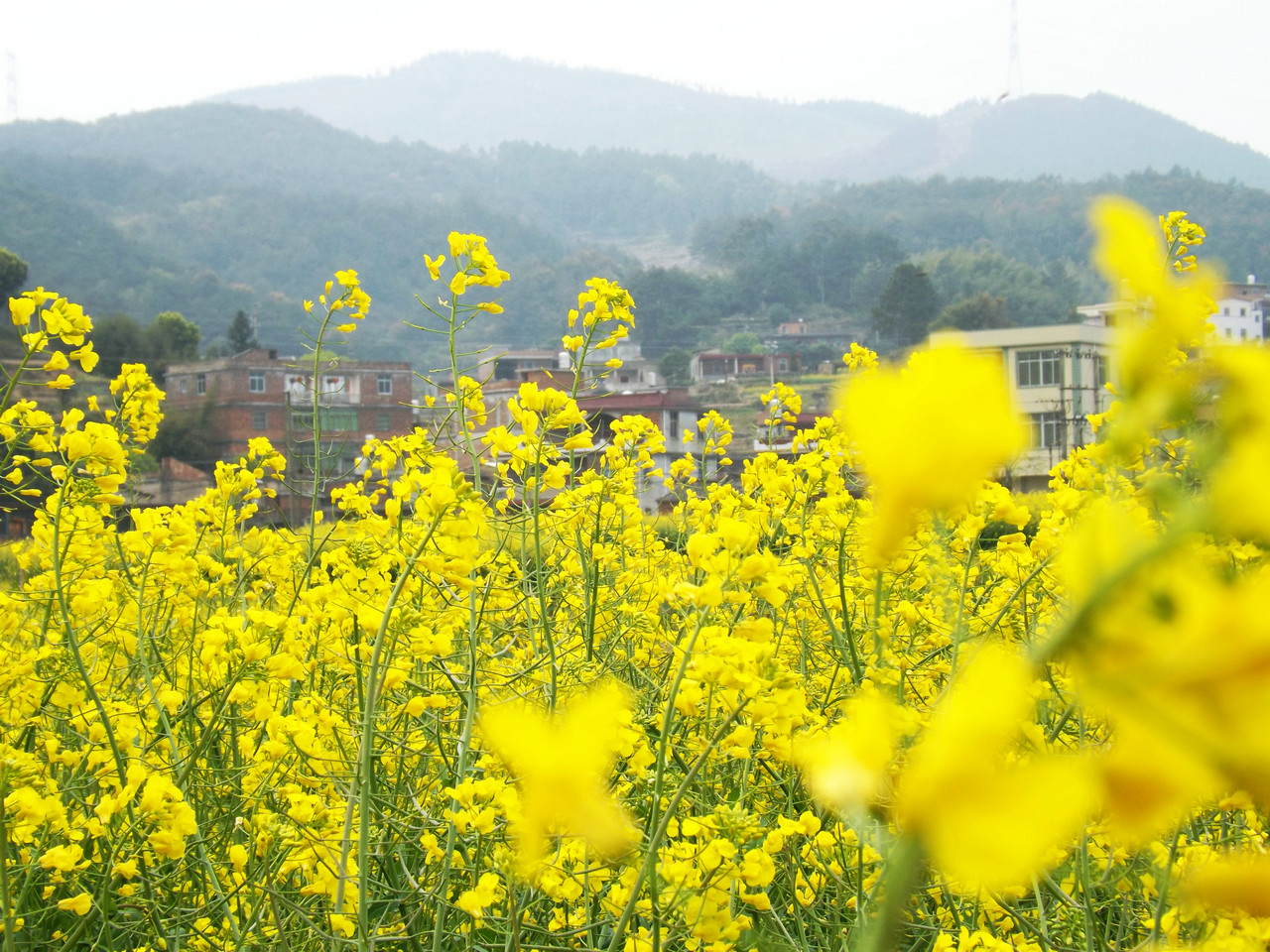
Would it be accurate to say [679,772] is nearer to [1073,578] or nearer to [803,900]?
[803,900]

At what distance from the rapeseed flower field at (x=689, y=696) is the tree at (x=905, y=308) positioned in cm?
5312

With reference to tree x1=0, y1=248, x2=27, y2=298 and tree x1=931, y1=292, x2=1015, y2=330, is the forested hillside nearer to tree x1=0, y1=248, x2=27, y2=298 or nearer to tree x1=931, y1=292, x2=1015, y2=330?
tree x1=931, y1=292, x2=1015, y2=330

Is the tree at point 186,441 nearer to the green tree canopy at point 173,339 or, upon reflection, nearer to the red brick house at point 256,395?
the red brick house at point 256,395

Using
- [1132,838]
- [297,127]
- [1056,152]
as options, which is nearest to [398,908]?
[1132,838]

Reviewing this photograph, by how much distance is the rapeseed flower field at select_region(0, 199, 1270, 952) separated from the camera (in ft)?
0.92

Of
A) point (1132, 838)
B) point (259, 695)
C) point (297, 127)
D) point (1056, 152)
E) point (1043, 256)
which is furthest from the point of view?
point (1056, 152)

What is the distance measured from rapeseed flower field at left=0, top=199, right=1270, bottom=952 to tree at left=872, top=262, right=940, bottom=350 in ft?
174

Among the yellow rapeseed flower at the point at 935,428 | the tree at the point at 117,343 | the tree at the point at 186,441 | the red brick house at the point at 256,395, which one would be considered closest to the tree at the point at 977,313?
the red brick house at the point at 256,395

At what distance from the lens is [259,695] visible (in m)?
2.27

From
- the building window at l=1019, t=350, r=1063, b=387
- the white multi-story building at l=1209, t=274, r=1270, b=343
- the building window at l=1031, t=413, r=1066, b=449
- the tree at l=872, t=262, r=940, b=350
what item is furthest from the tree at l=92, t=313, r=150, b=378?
the white multi-story building at l=1209, t=274, r=1270, b=343

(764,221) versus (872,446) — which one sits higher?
(764,221)

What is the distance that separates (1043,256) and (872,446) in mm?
88785

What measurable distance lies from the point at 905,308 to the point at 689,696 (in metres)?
56.6

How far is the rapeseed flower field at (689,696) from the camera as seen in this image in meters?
Result: 0.28
